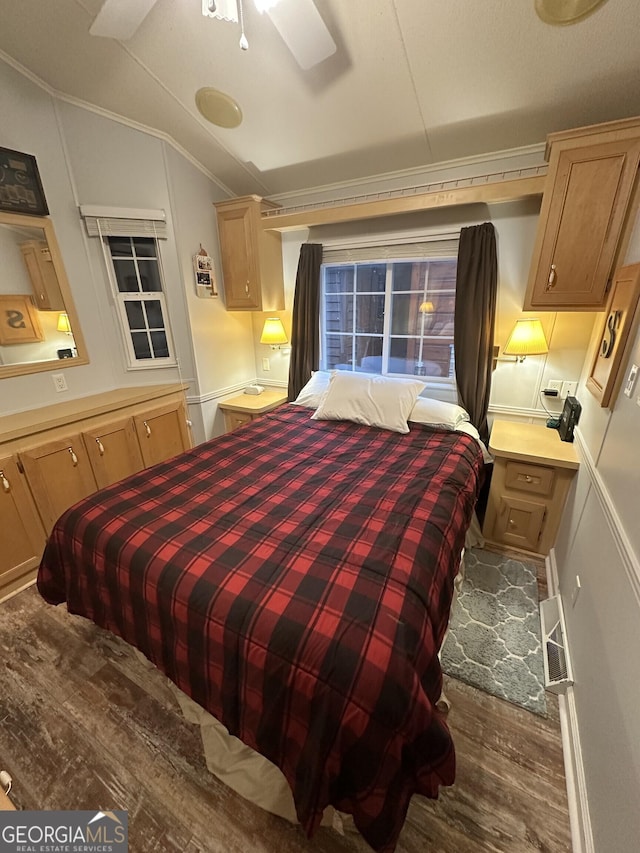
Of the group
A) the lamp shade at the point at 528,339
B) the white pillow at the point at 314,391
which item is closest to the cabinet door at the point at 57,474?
the white pillow at the point at 314,391

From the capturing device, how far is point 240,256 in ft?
9.59

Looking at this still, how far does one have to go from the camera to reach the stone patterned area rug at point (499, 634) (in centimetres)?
147

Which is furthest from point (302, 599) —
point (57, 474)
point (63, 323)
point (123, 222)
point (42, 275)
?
point (123, 222)

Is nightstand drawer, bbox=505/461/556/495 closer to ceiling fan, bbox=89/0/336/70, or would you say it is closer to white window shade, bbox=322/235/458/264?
white window shade, bbox=322/235/458/264

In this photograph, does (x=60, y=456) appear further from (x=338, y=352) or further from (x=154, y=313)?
(x=338, y=352)

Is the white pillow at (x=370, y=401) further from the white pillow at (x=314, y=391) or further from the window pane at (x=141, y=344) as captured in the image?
the window pane at (x=141, y=344)

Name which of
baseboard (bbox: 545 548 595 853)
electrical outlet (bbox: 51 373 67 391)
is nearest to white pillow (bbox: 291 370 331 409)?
electrical outlet (bbox: 51 373 67 391)

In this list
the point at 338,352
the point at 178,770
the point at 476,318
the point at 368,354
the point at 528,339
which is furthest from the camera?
the point at 338,352

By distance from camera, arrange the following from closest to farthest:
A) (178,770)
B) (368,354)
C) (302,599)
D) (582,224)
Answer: (302,599)
(178,770)
(582,224)
(368,354)

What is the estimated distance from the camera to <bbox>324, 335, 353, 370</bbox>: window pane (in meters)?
3.09

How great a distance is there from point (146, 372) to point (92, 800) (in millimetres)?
2536

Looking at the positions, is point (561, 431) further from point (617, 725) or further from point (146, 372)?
point (146, 372)

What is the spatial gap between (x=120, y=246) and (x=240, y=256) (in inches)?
35.8

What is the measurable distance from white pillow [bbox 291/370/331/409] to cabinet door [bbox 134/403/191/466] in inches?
39.9
